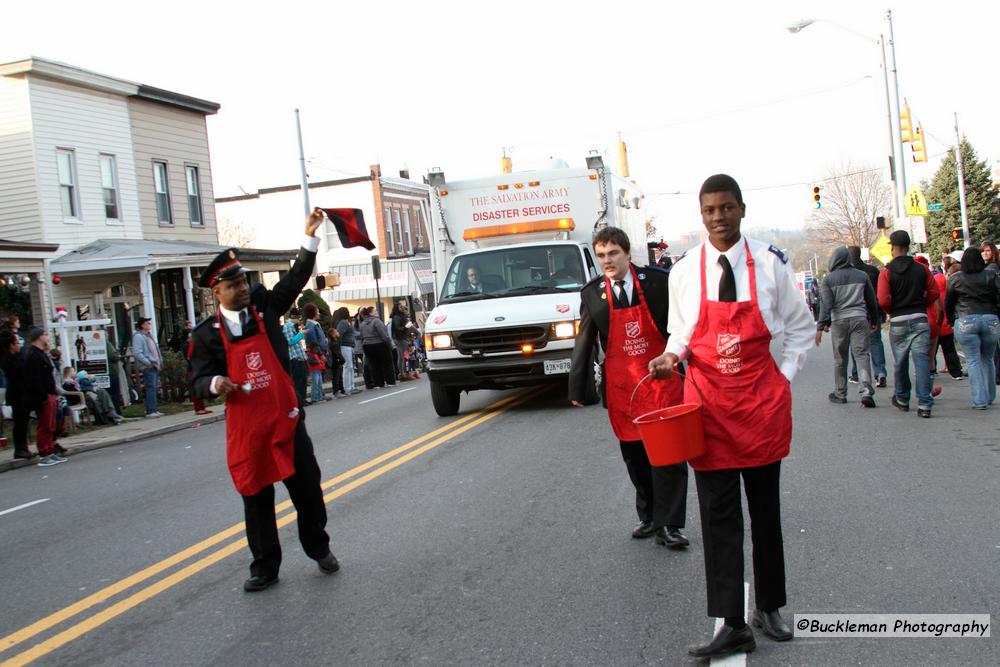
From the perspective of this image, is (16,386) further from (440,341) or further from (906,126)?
(906,126)

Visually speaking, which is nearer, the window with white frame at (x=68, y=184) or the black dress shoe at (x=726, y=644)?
the black dress shoe at (x=726, y=644)

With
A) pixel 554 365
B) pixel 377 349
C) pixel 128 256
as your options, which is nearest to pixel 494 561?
pixel 554 365

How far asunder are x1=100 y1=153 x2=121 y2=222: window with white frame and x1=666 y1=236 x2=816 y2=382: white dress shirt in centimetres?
2328

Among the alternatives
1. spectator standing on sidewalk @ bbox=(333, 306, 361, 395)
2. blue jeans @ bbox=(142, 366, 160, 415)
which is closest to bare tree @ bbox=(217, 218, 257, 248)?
spectator standing on sidewalk @ bbox=(333, 306, 361, 395)

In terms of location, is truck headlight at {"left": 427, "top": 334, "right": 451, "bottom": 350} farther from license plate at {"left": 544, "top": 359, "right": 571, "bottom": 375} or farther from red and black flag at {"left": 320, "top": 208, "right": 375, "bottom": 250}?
red and black flag at {"left": 320, "top": 208, "right": 375, "bottom": 250}

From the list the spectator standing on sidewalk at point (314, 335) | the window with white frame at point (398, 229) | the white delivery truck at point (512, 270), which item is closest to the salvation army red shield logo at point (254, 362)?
the white delivery truck at point (512, 270)

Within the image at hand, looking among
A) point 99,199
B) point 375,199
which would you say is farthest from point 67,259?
point 375,199

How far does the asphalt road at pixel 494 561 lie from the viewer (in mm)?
4617

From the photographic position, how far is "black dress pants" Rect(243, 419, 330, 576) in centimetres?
575

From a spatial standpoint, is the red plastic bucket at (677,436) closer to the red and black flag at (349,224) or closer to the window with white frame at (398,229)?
the red and black flag at (349,224)

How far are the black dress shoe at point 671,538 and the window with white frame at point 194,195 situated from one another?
25.0 meters

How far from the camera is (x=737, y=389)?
414cm

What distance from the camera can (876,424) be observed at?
1023cm

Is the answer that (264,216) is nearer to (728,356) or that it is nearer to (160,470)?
(160,470)
